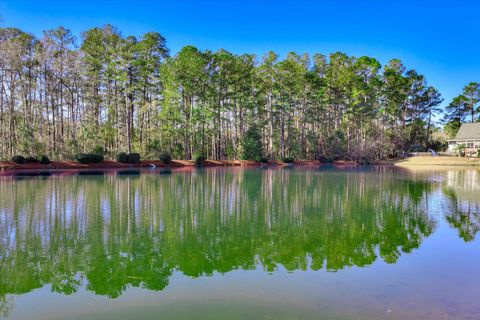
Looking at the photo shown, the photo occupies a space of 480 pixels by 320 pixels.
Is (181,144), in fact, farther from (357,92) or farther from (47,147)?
(357,92)

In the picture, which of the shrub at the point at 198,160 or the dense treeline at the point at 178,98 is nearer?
the dense treeline at the point at 178,98

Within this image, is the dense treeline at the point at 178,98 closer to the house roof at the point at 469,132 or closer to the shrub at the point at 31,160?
the shrub at the point at 31,160

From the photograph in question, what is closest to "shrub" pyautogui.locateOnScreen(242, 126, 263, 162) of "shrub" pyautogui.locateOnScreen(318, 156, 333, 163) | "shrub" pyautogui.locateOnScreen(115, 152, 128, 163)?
"shrub" pyautogui.locateOnScreen(318, 156, 333, 163)

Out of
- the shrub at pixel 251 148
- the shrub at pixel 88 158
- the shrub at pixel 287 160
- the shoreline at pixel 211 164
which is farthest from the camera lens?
the shrub at pixel 287 160

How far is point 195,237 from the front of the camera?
30.2 ft

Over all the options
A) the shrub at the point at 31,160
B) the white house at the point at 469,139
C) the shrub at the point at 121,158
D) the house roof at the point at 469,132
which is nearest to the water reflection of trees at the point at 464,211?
the shrub at the point at 121,158

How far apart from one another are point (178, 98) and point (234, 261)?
38.8 meters

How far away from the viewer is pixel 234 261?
7.39m

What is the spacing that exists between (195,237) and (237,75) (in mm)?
40585

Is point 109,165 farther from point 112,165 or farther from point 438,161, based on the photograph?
point 438,161

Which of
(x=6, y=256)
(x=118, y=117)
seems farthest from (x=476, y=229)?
(x=118, y=117)

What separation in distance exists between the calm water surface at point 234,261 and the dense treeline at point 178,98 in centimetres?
2943

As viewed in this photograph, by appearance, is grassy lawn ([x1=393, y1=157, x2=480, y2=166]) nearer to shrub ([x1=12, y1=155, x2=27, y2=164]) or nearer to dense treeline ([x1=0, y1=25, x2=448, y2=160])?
dense treeline ([x1=0, y1=25, x2=448, y2=160])

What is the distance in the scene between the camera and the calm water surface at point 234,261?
5348mm
